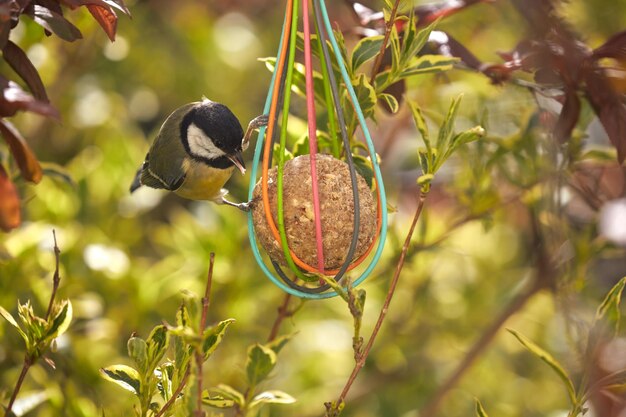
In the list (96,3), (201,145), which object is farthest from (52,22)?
(201,145)

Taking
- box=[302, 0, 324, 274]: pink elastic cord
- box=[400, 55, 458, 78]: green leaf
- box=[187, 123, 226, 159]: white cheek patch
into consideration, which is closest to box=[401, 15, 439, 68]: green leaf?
box=[400, 55, 458, 78]: green leaf

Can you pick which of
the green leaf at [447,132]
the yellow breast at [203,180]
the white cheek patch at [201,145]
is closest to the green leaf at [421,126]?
the green leaf at [447,132]

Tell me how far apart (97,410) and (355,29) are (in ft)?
2.78

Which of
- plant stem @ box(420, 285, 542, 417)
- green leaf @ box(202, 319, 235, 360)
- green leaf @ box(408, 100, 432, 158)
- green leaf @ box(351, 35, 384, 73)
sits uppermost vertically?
green leaf @ box(351, 35, 384, 73)

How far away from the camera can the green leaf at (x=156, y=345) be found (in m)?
1.08

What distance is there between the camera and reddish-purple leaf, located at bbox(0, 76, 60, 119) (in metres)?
0.90

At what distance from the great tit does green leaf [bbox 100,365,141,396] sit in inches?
22.6

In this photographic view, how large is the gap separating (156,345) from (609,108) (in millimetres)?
750

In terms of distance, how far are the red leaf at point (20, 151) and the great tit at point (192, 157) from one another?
623mm

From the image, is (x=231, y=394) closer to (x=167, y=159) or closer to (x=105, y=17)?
(x=105, y=17)

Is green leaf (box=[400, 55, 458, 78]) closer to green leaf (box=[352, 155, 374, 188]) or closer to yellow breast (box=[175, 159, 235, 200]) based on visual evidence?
green leaf (box=[352, 155, 374, 188])

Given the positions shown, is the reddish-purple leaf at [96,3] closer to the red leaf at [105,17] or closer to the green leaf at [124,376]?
the red leaf at [105,17]

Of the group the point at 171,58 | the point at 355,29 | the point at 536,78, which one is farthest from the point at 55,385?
the point at 171,58

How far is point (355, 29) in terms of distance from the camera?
59.9 inches
